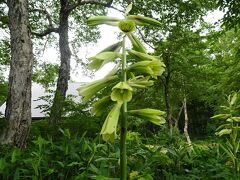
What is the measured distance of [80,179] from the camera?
289cm

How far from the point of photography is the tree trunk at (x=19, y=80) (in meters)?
5.66

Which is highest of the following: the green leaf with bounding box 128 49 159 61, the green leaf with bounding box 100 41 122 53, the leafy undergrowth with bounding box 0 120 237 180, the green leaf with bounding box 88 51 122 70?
the green leaf with bounding box 100 41 122 53

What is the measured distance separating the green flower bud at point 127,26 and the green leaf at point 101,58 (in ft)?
0.38

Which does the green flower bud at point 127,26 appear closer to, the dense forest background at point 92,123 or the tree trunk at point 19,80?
the dense forest background at point 92,123

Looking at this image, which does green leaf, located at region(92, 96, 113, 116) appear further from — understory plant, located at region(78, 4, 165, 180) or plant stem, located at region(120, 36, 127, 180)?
plant stem, located at region(120, 36, 127, 180)

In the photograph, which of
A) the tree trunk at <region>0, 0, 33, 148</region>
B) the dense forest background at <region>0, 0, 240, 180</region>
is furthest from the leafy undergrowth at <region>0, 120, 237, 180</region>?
the tree trunk at <region>0, 0, 33, 148</region>

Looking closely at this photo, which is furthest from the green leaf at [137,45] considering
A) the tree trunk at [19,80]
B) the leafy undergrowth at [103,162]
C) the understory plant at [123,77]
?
the tree trunk at [19,80]

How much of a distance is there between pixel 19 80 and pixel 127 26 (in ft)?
15.3

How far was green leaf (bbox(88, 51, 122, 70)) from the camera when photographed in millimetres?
1694

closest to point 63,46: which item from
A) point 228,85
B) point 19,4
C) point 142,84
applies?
point 19,4

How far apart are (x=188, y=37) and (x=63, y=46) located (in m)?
5.61

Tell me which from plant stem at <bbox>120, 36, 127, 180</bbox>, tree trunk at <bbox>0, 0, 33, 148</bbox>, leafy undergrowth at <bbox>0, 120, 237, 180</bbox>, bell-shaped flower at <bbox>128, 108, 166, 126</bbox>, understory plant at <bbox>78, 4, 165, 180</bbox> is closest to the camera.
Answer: plant stem at <bbox>120, 36, 127, 180</bbox>

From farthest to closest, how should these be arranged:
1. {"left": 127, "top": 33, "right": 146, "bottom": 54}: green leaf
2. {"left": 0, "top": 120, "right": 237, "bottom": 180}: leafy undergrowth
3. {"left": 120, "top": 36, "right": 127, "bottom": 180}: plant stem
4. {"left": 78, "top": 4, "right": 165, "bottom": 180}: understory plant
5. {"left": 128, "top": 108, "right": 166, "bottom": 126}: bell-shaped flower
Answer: {"left": 0, "top": 120, "right": 237, "bottom": 180}: leafy undergrowth → {"left": 127, "top": 33, "right": 146, "bottom": 54}: green leaf → {"left": 128, "top": 108, "right": 166, "bottom": 126}: bell-shaped flower → {"left": 78, "top": 4, "right": 165, "bottom": 180}: understory plant → {"left": 120, "top": 36, "right": 127, "bottom": 180}: plant stem

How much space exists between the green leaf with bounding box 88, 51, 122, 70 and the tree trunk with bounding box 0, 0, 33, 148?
13.6ft
